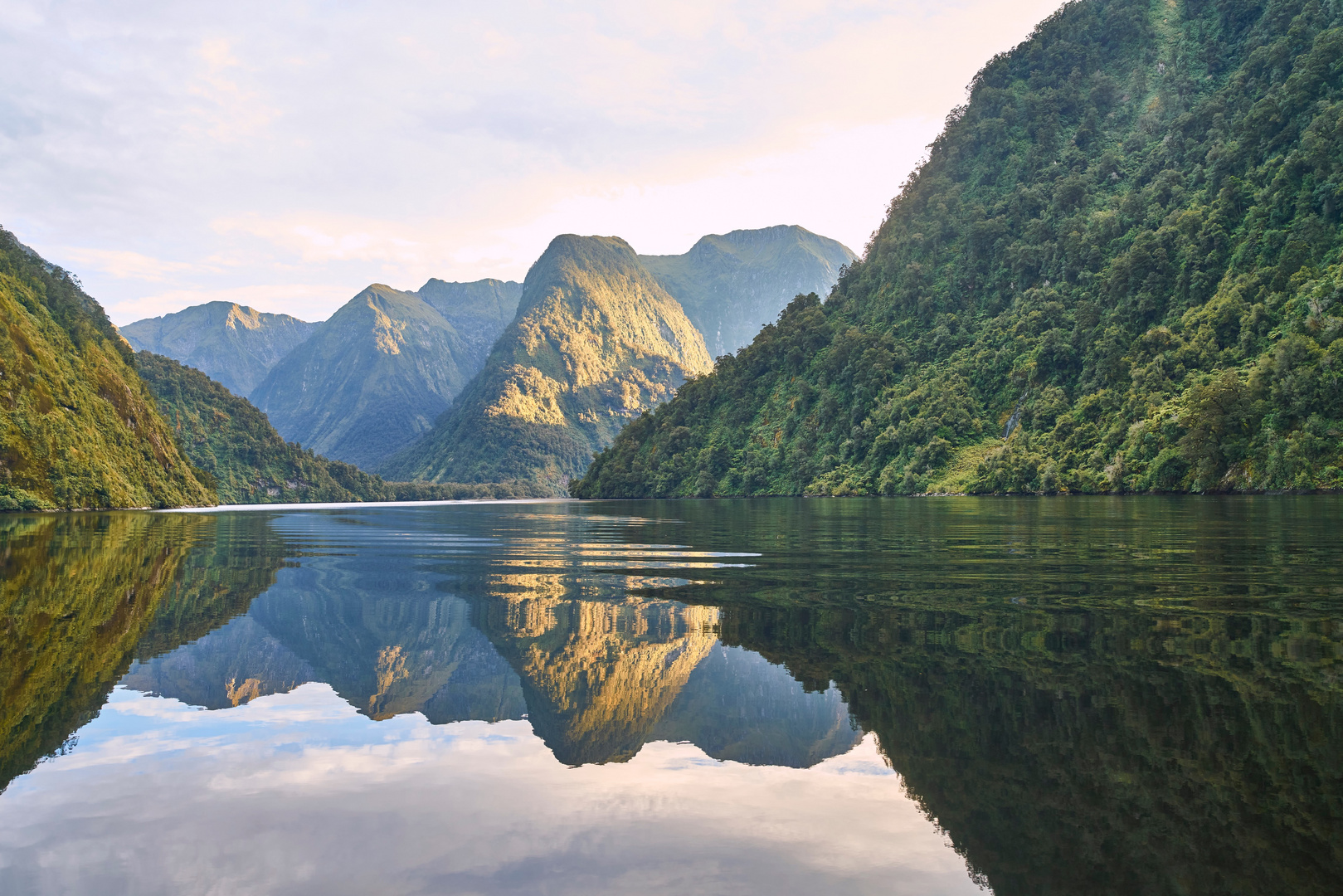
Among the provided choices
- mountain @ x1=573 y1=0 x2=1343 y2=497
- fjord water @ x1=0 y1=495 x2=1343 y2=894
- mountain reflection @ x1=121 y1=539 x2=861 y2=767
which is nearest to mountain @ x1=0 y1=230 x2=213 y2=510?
mountain reflection @ x1=121 y1=539 x2=861 y2=767

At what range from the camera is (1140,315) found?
458 ft

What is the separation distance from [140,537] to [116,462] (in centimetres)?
9925

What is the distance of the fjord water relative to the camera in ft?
21.1

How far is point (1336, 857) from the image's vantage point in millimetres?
5934

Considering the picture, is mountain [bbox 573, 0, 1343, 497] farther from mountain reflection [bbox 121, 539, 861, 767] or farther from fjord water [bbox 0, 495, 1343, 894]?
mountain reflection [bbox 121, 539, 861, 767]

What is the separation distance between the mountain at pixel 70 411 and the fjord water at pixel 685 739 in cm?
10756

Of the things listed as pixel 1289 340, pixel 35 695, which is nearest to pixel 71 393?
pixel 35 695

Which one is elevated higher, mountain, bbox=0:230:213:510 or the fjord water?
mountain, bbox=0:230:213:510

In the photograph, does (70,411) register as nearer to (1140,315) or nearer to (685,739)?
(685,739)

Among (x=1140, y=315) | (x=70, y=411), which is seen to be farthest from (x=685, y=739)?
(x=1140, y=315)

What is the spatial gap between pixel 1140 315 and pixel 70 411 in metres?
164

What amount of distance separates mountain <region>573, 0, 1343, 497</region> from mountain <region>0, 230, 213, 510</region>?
365ft

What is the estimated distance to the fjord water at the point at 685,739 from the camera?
642 cm

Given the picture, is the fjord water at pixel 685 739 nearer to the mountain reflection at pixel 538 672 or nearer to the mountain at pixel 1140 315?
the mountain reflection at pixel 538 672
